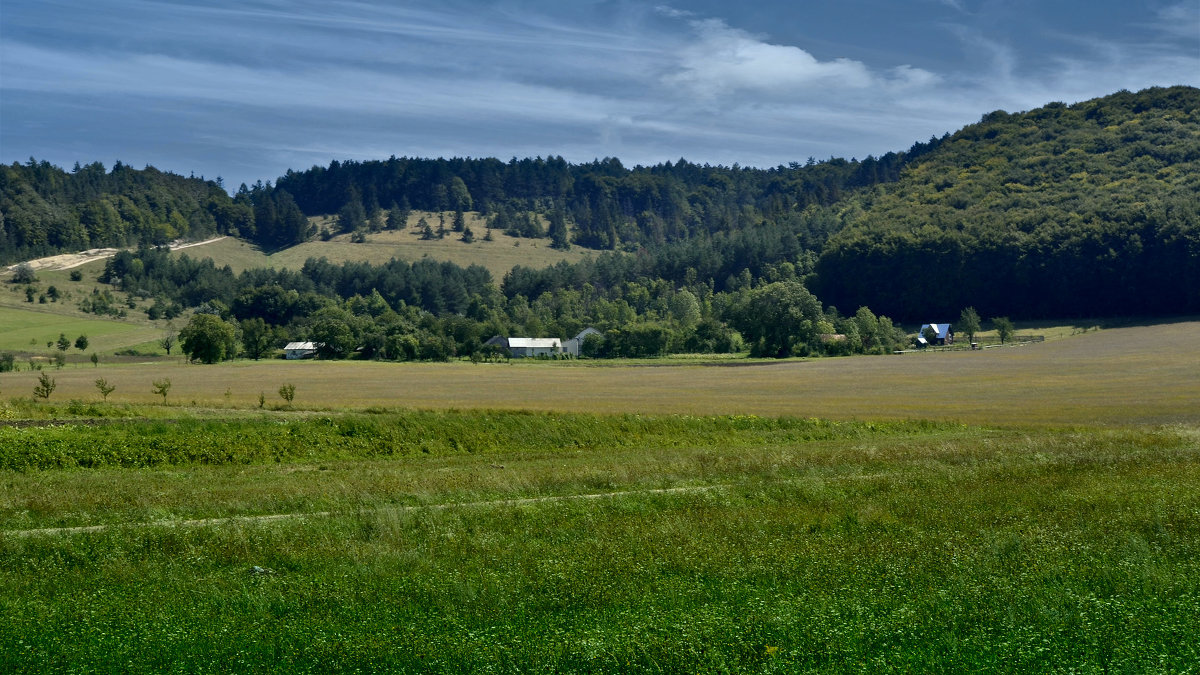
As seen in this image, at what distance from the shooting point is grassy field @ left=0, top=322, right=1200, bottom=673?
11836 millimetres

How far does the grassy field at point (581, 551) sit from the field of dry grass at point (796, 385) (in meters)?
15.1

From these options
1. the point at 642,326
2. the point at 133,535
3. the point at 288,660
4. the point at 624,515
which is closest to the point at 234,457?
the point at 133,535

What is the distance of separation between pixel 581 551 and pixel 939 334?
161 metres

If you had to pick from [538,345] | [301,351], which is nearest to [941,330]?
[538,345]

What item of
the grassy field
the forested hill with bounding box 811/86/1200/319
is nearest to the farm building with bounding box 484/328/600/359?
the forested hill with bounding box 811/86/1200/319

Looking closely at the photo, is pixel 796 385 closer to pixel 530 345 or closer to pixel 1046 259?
pixel 1046 259

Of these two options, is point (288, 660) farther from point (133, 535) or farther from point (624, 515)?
point (624, 515)

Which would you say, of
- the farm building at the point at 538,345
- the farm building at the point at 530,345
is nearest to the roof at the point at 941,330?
the farm building at the point at 538,345

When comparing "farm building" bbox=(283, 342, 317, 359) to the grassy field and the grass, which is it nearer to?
the grassy field

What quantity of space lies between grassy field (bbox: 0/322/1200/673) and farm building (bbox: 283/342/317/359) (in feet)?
396

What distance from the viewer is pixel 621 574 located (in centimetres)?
1534

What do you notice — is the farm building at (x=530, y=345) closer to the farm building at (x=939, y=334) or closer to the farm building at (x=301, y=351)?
the farm building at (x=301, y=351)

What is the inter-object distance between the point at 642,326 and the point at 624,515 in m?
140

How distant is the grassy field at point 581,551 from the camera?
11836mm
